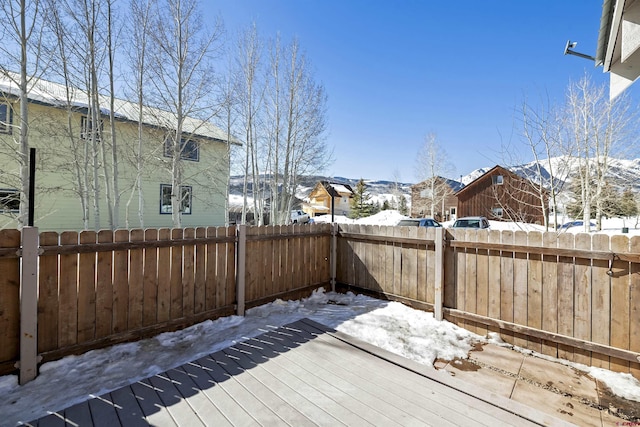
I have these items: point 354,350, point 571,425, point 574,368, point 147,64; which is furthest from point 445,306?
point 147,64

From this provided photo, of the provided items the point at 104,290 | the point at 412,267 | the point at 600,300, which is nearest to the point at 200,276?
the point at 104,290

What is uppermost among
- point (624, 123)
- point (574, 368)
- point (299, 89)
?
point (299, 89)

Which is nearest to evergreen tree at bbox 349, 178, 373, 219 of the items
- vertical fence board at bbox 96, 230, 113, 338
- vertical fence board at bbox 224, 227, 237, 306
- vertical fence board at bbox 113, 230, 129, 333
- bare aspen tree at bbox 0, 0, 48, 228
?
bare aspen tree at bbox 0, 0, 48, 228

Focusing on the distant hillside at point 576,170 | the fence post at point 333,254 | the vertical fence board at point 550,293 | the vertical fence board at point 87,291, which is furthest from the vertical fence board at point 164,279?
the distant hillside at point 576,170

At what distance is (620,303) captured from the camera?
2.78 meters

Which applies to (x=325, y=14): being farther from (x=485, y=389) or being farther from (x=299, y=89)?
(x=485, y=389)

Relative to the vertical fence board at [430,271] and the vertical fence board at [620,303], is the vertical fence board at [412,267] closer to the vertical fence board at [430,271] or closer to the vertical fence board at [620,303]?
the vertical fence board at [430,271]

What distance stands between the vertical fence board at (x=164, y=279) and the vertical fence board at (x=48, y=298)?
88 centimetres

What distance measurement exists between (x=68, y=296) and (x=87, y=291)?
14cm

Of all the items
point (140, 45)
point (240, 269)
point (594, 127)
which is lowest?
point (240, 269)

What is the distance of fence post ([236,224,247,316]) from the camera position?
A: 13.0ft

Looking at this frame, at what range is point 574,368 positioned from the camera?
288cm

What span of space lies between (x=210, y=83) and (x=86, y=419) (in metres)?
8.26

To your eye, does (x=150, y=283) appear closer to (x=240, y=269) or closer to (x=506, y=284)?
(x=240, y=269)
